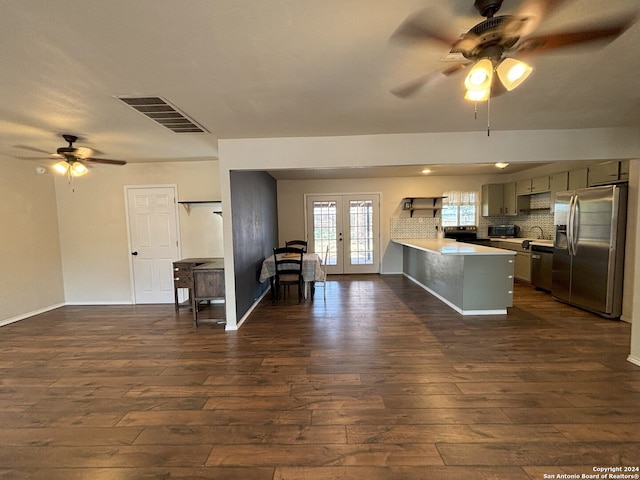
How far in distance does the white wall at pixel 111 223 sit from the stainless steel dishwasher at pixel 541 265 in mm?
5632

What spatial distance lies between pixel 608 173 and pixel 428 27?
402cm

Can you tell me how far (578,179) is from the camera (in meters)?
4.29

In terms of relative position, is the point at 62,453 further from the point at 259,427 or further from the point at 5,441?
the point at 259,427

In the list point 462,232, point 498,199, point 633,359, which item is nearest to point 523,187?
point 498,199

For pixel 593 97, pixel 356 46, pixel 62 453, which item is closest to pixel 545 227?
pixel 593 97

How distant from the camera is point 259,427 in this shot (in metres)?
1.84

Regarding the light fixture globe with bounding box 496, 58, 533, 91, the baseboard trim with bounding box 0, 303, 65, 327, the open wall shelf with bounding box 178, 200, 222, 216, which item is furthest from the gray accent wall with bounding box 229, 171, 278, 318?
the baseboard trim with bounding box 0, 303, 65, 327

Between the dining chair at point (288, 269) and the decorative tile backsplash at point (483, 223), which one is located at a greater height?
the decorative tile backsplash at point (483, 223)

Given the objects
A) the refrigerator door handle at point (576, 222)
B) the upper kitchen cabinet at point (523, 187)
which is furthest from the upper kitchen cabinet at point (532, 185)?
the refrigerator door handle at point (576, 222)

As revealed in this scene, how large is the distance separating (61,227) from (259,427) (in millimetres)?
5146

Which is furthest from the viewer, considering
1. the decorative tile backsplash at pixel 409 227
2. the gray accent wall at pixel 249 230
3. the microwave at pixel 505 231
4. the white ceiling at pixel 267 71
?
the decorative tile backsplash at pixel 409 227

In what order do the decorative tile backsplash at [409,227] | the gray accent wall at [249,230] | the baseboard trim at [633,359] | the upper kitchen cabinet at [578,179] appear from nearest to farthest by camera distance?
the baseboard trim at [633,359], the gray accent wall at [249,230], the upper kitchen cabinet at [578,179], the decorative tile backsplash at [409,227]

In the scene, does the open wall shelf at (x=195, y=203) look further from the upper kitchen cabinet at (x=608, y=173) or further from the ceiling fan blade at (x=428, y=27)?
the upper kitchen cabinet at (x=608, y=173)

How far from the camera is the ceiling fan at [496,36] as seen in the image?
4.12 feet
